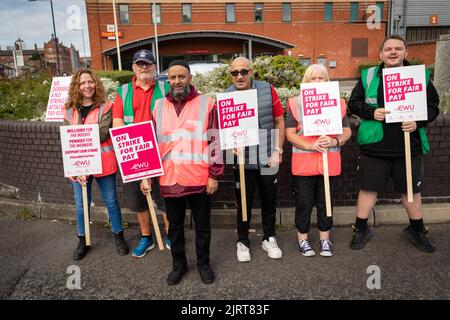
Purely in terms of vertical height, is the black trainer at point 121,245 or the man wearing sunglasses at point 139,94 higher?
the man wearing sunglasses at point 139,94

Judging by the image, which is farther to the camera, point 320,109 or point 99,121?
point 99,121

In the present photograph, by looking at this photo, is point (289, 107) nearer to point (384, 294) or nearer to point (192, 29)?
point (384, 294)

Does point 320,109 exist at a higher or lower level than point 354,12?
lower

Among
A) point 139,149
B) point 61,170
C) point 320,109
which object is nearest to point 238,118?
point 320,109

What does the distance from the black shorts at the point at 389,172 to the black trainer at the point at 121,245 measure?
2670mm

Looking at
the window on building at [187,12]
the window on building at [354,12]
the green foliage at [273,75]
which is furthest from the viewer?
the window on building at [354,12]

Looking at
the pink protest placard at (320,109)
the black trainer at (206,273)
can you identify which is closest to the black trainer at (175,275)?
the black trainer at (206,273)

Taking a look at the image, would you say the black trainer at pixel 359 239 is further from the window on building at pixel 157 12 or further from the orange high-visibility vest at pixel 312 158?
the window on building at pixel 157 12

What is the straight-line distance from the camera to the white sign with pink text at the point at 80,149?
12.2 feet

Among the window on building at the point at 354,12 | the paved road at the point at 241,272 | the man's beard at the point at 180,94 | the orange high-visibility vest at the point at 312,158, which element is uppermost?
the window on building at the point at 354,12

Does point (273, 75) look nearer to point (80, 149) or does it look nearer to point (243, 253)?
point (243, 253)

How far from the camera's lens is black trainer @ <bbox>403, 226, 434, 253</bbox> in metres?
3.76

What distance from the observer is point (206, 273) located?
340 centimetres

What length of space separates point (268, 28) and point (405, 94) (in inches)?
1293
